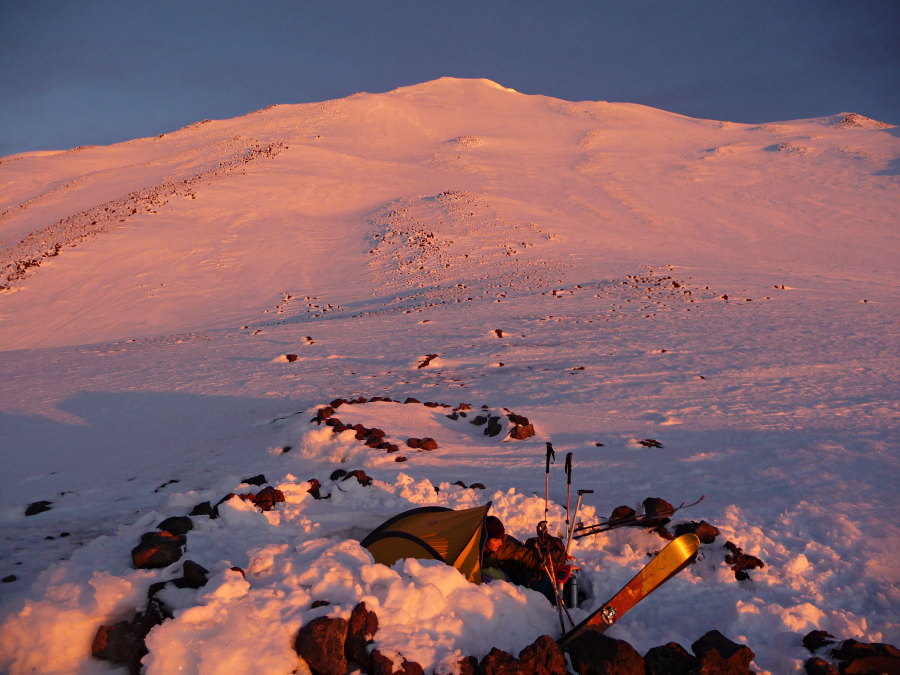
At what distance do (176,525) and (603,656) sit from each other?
3645 millimetres

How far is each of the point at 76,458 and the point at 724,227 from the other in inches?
1217

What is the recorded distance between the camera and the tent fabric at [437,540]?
13.3ft

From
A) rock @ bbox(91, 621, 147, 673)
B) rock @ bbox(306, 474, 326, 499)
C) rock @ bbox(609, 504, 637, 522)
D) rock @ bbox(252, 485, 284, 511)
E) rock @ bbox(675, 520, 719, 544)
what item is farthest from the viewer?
rock @ bbox(306, 474, 326, 499)

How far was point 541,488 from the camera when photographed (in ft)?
20.1

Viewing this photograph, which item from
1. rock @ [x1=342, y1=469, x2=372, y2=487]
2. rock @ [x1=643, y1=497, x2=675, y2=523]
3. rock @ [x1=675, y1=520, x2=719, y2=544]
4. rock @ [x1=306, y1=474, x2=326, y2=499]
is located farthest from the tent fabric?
rock @ [x1=675, y1=520, x2=719, y2=544]

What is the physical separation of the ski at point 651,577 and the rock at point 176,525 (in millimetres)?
3541

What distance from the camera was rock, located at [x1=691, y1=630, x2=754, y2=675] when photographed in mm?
3088

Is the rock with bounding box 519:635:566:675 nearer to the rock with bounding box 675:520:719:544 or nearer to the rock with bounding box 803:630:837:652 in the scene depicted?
the rock with bounding box 803:630:837:652

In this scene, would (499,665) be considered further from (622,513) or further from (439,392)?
(439,392)

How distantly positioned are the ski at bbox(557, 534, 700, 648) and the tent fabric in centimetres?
101

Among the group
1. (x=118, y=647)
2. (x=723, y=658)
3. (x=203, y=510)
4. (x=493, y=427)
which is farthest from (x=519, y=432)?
(x=118, y=647)

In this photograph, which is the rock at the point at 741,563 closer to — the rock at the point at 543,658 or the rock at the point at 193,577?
the rock at the point at 543,658

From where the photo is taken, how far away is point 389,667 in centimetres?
298

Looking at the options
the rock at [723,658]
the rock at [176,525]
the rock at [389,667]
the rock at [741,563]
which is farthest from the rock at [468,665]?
the rock at [176,525]
